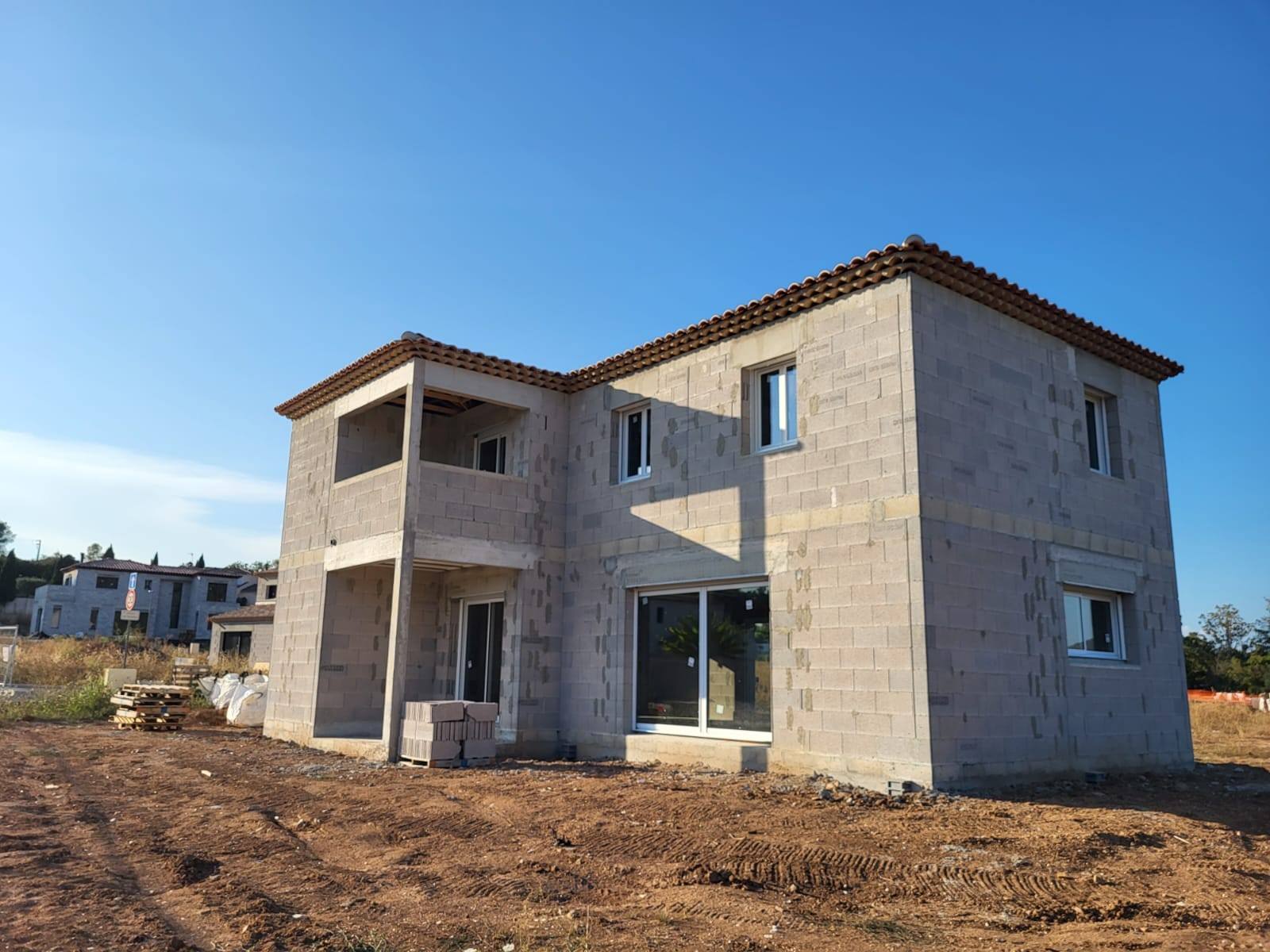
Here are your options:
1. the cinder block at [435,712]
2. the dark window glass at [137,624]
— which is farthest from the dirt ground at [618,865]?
the dark window glass at [137,624]

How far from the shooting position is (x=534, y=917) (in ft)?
17.9

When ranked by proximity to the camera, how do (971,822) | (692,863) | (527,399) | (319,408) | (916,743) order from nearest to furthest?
(692,863) → (971,822) → (916,743) → (527,399) → (319,408)

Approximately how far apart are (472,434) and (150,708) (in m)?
→ 8.01

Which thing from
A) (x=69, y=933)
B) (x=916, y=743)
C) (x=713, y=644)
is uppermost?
(x=713, y=644)

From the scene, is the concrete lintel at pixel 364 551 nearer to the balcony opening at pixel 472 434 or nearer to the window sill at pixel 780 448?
the balcony opening at pixel 472 434

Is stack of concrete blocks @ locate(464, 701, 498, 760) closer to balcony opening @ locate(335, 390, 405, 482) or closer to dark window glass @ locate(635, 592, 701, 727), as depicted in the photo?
dark window glass @ locate(635, 592, 701, 727)

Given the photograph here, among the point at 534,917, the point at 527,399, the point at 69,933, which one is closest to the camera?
the point at 69,933

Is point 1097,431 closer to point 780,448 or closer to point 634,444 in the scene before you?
point 780,448

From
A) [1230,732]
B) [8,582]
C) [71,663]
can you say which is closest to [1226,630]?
[1230,732]

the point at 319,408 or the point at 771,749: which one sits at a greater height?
the point at 319,408

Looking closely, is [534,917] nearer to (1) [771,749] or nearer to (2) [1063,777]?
(1) [771,749]

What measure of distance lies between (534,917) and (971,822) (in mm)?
4524

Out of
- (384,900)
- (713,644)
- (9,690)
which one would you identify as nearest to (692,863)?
(384,900)

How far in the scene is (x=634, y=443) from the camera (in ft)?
46.8
